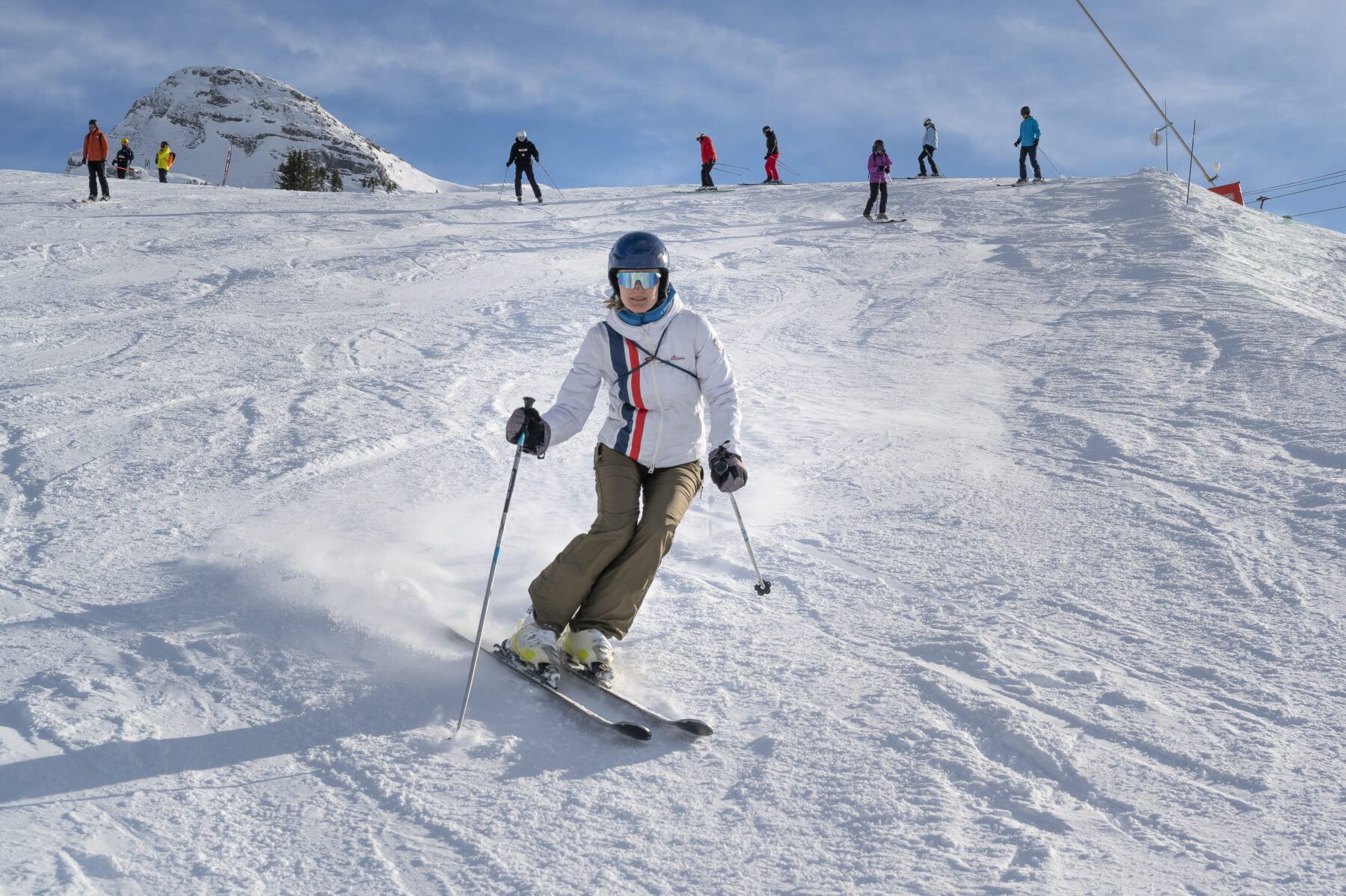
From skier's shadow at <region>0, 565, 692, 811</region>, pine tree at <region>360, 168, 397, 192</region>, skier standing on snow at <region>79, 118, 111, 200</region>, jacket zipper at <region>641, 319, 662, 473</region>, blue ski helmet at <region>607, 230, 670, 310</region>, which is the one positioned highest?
pine tree at <region>360, 168, 397, 192</region>

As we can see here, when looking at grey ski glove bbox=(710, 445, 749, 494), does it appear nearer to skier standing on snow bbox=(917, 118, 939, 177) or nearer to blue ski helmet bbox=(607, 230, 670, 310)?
blue ski helmet bbox=(607, 230, 670, 310)

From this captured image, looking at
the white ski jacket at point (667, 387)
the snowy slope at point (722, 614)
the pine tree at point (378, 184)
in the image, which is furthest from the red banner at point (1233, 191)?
the pine tree at point (378, 184)

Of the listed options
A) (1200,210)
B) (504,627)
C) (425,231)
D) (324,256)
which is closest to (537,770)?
(504,627)

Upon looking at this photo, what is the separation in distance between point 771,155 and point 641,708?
831 inches

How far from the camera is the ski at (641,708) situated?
117 inches

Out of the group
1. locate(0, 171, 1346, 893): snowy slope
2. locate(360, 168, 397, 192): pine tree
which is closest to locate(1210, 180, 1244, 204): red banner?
locate(0, 171, 1346, 893): snowy slope

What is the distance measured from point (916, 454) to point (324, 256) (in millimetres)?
9354

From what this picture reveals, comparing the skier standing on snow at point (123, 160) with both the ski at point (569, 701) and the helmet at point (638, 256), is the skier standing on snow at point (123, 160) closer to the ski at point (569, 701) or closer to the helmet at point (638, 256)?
the helmet at point (638, 256)

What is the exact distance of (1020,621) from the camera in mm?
3748

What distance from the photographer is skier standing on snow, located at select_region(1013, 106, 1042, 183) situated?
1834cm

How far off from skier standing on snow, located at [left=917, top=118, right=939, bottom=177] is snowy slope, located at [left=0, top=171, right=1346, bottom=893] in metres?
13.3

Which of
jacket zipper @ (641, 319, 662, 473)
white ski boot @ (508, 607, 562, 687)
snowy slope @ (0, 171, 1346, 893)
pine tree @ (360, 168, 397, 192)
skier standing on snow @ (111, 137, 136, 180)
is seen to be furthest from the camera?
pine tree @ (360, 168, 397, 192)

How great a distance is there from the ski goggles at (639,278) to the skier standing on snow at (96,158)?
624 inches

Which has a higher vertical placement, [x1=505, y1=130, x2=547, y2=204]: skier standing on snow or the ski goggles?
[x1=505, y1=130, x2=547, y2=204]: skier standing on snow
